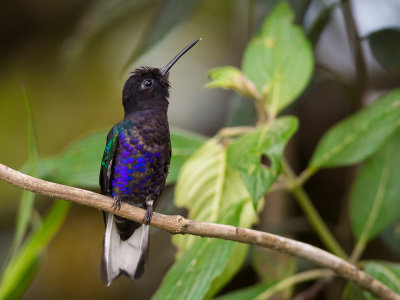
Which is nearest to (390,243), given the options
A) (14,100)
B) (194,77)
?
(194,77)

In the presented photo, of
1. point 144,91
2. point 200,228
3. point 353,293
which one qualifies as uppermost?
point 144,91

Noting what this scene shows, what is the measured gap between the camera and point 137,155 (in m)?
2.06

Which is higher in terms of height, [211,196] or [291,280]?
[211,196]

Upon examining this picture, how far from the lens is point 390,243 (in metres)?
2.63

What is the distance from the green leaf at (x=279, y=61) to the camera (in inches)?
86.4

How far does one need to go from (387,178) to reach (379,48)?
56cm

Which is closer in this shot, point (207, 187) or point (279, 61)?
point (207, 187)

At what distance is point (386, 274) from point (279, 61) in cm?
92

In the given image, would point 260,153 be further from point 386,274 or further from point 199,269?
point 386,274

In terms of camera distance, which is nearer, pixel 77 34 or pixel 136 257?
pixel 136 257

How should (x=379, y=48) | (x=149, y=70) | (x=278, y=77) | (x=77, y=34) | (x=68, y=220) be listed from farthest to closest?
(x=68, y=220)
(x=77, y=34)
(x=379, y=48)
(x=278, y=77)
(x=149, y=70)

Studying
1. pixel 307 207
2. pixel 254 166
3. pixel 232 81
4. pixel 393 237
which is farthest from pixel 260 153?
pixel 393 237

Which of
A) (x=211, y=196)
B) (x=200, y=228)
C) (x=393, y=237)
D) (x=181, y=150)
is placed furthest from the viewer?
(x=393, y=237)

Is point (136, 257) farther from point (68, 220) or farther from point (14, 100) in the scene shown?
point (14, 100)
